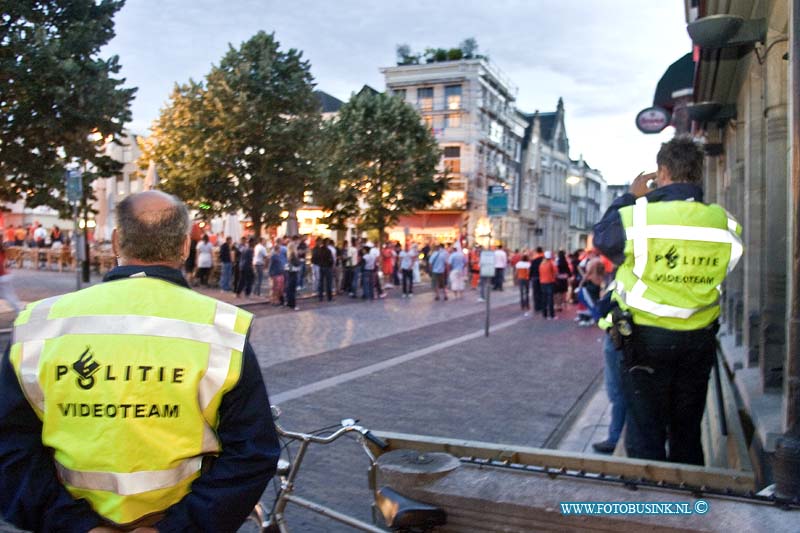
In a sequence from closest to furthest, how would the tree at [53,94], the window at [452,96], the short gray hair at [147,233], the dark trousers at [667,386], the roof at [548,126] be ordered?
the short gray hair at [147,233] → the dark trousers at [667,386] → the tree at [53,94] → the window at [452,96] → the roof at [548,126]

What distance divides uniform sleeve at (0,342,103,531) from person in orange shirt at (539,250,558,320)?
1829 cm

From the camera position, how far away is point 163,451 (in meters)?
1.84

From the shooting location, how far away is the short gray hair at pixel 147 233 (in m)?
2.02

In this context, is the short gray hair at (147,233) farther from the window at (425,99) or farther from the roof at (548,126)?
the roof at (548,126)

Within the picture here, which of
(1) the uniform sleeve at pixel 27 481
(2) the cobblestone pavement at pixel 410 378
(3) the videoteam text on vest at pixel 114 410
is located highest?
(3) the videoteam text on vest at pixel 114 410

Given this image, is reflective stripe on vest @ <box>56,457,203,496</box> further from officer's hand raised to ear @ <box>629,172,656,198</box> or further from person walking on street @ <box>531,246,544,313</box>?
person walking on street @ <box>531,246,544,313</box>

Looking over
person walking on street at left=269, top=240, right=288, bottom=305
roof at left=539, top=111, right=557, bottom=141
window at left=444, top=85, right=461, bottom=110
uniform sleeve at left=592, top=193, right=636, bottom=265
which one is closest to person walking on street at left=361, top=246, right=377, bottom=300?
person walking on street at left=269, top=240, right=288, bottom=305

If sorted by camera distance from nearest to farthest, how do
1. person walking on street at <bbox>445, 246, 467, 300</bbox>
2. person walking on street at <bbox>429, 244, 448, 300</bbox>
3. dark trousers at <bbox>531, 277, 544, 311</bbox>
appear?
dark trousers at <bbox>531, 277, 544, 311</bbox> < person walking on street at <bbox>429, 244, 448, 300</bbox> < person walking on street at <bbox>445, 246, 467, 300</bbox>

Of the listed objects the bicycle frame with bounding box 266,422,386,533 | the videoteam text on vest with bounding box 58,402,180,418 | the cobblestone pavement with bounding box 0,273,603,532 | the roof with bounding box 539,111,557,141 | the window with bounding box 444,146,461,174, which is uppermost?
the roof with bounding box 539,111,557,141

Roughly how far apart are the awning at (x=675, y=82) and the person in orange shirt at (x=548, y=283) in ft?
19.4

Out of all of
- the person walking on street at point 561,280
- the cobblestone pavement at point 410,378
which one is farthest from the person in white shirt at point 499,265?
the cobblestone pavement at point 410,378

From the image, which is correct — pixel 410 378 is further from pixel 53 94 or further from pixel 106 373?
pixel 53 94

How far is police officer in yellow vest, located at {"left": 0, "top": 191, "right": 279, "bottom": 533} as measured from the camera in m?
1.82

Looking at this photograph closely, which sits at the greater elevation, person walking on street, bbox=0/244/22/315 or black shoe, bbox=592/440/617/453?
person walking on street, bbox=0/244/22/315
